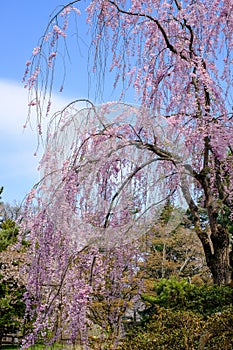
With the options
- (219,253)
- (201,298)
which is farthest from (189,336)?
(201,298)

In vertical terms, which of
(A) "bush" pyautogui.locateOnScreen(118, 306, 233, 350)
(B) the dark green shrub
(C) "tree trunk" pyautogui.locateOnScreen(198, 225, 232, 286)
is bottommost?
(A) "bush" pyautogui.locateOnScreen(118, 306, 233, 350)

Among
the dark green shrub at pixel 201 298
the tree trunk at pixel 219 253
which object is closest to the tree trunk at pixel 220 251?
the tree trunk at pixel 219 253

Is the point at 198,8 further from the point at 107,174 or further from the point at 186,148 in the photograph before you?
the point at 107,174

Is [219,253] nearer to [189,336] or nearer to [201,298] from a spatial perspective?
[189,336]

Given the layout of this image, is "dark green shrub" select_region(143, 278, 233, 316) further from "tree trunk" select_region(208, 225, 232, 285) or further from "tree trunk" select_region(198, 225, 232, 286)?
"tree trunk" select_region(208, 225, 232, 285)

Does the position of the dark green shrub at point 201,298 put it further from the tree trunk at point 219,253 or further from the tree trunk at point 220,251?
the tree trunk at point 220,251

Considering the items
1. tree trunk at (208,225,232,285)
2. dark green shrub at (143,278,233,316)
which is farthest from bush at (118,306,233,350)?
dark green shrub at (143,278,233,316)

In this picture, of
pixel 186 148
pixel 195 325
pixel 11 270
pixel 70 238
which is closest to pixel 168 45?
pixel 186 148

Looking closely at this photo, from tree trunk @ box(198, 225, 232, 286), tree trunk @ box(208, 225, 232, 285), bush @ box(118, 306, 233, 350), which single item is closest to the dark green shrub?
tree trunk @ box(198, 225, 232, 286)

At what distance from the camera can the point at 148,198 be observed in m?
3.89

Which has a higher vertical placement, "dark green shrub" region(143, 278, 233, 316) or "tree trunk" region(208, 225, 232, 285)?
"tree trunk" region(208, 225, 232, 285)

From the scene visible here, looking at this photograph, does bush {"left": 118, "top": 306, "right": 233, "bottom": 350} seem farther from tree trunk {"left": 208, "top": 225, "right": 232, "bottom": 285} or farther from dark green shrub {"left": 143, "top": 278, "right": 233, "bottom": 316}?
dark green shrub {"left": 143, "top": 278, "right": 233, "bottom": 316}

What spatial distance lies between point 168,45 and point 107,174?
1346 mm

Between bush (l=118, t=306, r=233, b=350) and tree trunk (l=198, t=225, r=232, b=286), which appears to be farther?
tree trunk (l=198, t=225, r=232, b=286)
